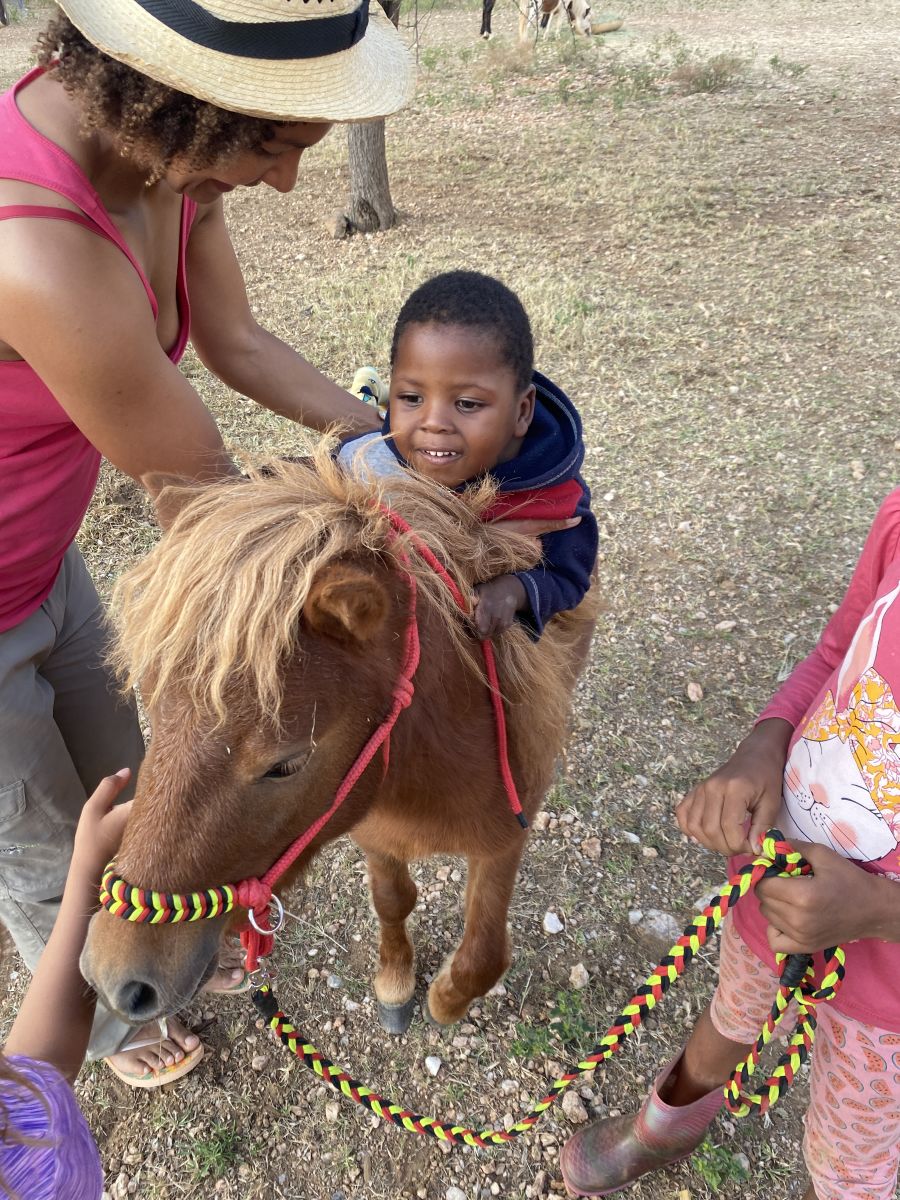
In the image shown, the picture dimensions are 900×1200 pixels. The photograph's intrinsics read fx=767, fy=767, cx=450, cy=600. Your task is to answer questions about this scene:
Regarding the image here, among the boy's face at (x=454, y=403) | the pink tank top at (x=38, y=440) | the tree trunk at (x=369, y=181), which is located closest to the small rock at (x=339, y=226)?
the tree trunk at (x=369, y=181)

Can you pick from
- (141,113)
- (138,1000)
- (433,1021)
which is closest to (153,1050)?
(433,1021)

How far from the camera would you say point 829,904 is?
3.94 feet

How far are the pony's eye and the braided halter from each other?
127 mm

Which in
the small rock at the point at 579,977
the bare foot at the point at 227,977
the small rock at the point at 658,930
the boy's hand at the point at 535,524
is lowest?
the small rock at the point at 579,977

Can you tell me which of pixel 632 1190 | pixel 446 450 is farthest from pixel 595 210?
pixel 632 1190

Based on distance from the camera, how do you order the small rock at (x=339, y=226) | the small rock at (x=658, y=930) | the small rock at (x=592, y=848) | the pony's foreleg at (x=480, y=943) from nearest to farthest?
the pony's foreleg at (x=480, y=943) → the small rock at (x=658, y=930) → the small rock at (x=592, y=848) → the small rock at (x=339, y=226)

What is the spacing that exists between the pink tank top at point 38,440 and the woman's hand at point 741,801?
152 centimetres

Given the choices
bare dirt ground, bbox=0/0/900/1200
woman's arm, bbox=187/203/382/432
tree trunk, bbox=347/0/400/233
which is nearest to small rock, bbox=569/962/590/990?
A: bare dirt ground, bbox=0/0/900/1200

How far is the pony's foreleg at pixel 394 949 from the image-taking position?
235cm

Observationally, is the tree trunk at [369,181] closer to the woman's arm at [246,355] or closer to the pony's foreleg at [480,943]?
the woman's arm at [246,355]

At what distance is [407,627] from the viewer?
1.46 meters

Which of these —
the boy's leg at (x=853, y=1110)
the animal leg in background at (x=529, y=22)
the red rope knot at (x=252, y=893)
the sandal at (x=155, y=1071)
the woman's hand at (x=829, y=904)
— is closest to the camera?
the woman's hand at (x=829, y=904)

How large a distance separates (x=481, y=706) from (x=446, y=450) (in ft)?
1.99

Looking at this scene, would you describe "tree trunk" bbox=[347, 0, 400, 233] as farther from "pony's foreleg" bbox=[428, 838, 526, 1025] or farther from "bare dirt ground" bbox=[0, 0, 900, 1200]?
"pony's foreleg" bbox=[428, 838, 526, 1025]
